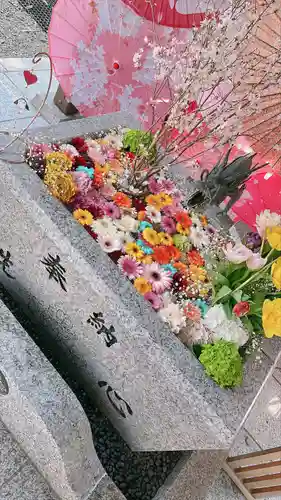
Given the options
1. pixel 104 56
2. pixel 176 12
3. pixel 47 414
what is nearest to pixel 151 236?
pixel 47 414

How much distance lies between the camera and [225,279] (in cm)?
222

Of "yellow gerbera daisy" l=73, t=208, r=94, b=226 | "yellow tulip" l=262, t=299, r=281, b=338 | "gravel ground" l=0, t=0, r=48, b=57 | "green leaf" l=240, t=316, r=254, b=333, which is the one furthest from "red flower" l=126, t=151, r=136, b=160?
"gravel ground" l=0, t=0, r=48, b=57

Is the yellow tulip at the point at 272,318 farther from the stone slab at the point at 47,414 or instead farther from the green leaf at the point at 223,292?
the stone slab at the point at 47,414

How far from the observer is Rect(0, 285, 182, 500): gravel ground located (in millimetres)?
2387

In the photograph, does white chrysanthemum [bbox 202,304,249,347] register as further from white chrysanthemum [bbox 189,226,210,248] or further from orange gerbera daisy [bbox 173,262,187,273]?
white chrysanthemum [bbox 189,226,210,248]

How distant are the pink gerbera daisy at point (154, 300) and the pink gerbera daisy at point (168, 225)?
47 centimetres

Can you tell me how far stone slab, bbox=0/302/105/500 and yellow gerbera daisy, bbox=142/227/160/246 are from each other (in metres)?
0.76

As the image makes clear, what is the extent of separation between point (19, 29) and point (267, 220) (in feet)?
13.4

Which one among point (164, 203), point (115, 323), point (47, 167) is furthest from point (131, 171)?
point (115, 323)

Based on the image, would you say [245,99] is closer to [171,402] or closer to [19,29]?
[171,402]

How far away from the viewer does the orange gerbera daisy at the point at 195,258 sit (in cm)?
247

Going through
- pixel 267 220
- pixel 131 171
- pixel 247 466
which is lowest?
pixel 247 466

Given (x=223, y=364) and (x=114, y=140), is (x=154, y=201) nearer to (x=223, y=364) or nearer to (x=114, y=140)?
(x=114, y=140)

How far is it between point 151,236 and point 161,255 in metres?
0.12
